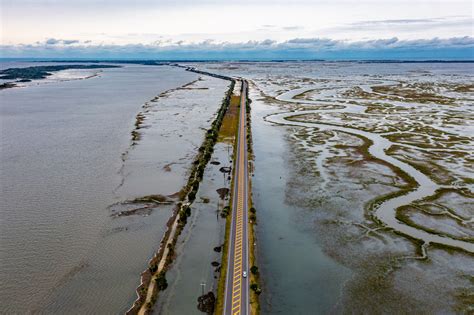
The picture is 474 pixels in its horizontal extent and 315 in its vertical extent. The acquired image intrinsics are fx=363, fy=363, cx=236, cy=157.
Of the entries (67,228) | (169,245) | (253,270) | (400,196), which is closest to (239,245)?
(253,270)

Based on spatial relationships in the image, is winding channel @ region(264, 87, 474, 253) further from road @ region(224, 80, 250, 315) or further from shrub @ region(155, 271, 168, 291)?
shrub @ region(155, 271, 168, 291)

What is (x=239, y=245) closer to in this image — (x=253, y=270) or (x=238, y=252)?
(x=238, y=252)

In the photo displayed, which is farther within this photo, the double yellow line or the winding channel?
the winding channel

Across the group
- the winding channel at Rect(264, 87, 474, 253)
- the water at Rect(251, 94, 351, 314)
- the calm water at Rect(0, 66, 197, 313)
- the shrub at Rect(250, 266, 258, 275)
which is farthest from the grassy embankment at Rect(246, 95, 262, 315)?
the winding channel at Rect(264, 87, 474, 253)

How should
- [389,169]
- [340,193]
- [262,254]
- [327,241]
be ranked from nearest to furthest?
[262,254] < [327,241] < [340,193] < [389,169]

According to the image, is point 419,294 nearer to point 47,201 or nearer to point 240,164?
point 240,164

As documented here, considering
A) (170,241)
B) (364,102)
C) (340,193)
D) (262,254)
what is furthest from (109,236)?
(364,102)
